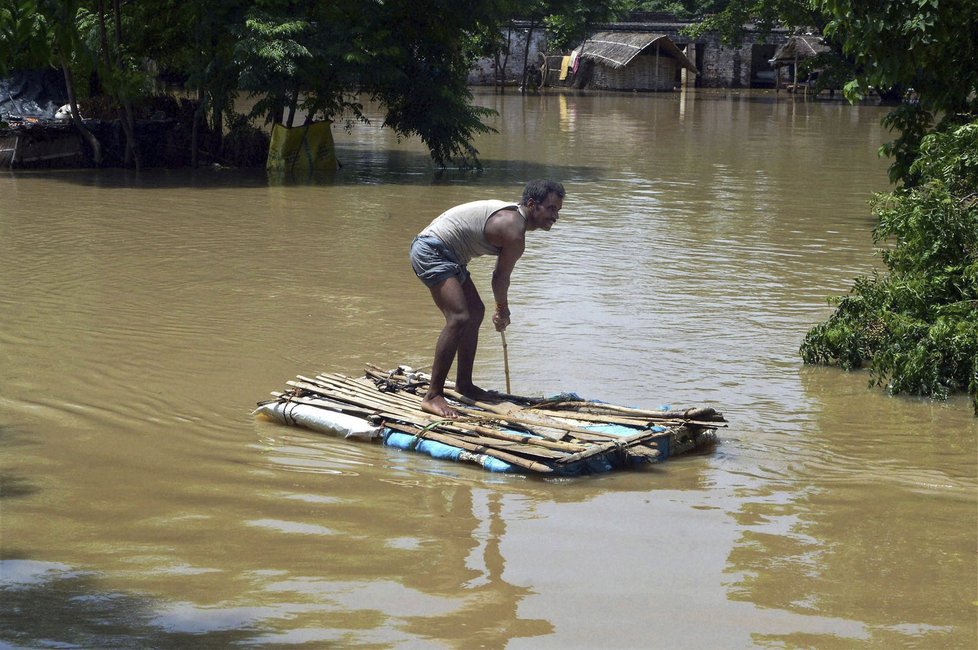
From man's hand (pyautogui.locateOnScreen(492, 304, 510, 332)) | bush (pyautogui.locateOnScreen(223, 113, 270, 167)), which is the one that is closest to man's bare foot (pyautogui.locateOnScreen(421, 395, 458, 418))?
man's hand (pyautogui.locateOnScreen(492, 304, 510, 332))

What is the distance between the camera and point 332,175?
17.9 meters

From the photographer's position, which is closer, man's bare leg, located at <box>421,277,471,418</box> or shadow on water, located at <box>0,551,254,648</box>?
shadow on water, located at <box>0,551,254,648</box>

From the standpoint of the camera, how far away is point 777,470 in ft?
18.3

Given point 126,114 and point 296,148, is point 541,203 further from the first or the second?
point 126,114

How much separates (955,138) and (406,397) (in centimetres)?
427

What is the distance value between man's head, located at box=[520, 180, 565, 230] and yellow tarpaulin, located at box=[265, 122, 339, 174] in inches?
481

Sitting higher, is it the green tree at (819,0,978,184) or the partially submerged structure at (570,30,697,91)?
the partially submerged structure at (570,30,697,91)

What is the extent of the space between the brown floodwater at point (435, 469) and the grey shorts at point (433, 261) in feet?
3.18

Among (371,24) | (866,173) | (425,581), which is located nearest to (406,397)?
(425,581)

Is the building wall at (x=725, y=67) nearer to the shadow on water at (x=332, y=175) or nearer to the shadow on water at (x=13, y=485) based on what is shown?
the shadow on water at (x=332, y=175)

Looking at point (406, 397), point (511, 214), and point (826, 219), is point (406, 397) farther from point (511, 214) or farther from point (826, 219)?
point (826, 219)

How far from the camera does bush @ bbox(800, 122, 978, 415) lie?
6.91 metres

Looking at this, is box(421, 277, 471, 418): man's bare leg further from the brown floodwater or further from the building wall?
the building wall

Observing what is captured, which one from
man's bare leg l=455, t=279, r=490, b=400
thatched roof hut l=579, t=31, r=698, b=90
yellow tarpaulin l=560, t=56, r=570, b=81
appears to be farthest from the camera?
yellow tarpaulin l=560, t=56, r=570, b=81
